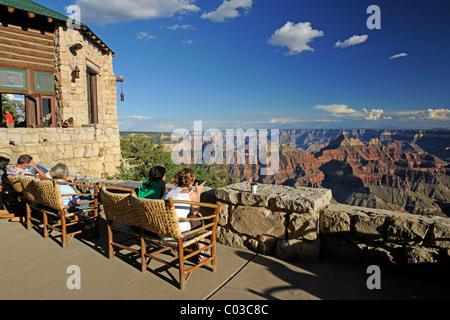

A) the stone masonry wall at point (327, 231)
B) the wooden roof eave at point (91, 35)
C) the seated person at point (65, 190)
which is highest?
the wooden roof eave at point (91, 35)

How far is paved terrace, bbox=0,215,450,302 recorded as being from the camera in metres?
2.18

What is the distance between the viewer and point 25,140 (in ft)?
25.1

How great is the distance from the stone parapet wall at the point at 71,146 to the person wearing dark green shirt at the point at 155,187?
4863 millimetres

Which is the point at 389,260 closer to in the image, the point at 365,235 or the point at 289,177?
the point at 365,235

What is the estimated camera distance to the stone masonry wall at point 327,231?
2.40 metres

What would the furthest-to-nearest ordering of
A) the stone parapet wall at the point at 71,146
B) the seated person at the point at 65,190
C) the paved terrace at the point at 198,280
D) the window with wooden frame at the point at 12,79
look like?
the window with wooden frame at the point at 12,79 → the stone parapet wall at the point at 71,146 → the seated person at the point at 65,190 → the paved terrace at the point at 198,280

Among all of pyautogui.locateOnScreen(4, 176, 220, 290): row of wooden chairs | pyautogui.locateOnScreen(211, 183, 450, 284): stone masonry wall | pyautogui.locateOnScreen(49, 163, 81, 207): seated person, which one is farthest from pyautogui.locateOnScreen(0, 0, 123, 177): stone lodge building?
pyautogui.locateOnScreen(211, 183, 450, 284): stone masonry wall

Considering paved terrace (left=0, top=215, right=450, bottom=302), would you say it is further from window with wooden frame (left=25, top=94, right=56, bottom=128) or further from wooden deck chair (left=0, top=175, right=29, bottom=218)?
window with wooden frame (left=25, top=94, right=56, bottom=128)

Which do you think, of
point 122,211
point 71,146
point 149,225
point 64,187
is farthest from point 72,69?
point 149,225

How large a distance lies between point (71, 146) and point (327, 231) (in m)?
8.83

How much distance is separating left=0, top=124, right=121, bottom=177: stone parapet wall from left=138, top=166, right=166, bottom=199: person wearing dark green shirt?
4.86 metres

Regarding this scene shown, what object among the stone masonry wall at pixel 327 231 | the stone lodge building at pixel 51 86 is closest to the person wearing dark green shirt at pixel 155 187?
the stone masonry wall at pixel 327 231

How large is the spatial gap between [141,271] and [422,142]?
645 feet

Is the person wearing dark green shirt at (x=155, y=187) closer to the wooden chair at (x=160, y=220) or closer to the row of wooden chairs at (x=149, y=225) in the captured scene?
the row of wooden chairs at (x=149, y=225)
